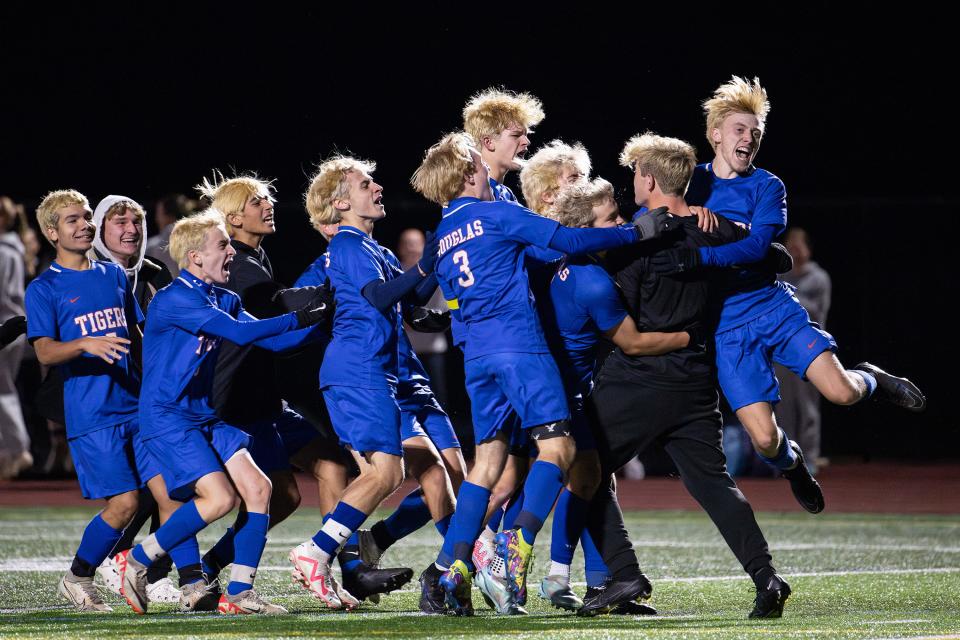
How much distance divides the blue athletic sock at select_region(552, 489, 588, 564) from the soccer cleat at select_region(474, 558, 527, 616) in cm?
35

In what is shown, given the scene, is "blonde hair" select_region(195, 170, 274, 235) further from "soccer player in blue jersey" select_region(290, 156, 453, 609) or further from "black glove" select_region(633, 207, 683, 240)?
"black glove" select_region(633, 207, 683, 240)

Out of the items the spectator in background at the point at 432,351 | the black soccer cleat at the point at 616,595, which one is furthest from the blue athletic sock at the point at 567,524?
the spectator in background at the point at 432,351

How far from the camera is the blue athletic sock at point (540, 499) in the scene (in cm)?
563

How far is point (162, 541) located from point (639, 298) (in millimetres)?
2067

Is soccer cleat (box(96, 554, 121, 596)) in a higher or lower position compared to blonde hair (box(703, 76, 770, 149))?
lower

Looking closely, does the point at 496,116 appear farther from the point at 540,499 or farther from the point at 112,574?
the point at 112,574

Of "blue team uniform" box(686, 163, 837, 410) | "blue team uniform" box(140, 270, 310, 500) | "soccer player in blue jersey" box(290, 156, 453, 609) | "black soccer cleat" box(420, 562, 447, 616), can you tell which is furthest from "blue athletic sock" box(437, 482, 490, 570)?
"blue team uniform" box(686, 163, 837, 410)

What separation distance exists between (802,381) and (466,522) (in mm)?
7652

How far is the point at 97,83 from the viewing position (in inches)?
618

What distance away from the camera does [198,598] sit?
6.08 metres

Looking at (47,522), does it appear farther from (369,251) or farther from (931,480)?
(931,480)

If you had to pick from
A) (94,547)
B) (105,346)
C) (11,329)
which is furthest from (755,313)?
(11,329)

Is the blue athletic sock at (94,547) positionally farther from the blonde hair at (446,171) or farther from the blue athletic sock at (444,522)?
the blonde hair at (446,171)

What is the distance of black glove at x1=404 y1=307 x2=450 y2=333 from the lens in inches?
249
